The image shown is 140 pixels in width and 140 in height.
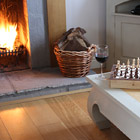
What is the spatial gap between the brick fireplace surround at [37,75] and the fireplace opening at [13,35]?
0.34 feet

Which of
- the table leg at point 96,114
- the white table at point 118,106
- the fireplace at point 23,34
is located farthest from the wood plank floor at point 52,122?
the fireplace at point 23,34

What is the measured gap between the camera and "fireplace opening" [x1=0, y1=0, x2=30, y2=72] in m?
3.30

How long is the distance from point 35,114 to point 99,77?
73cm

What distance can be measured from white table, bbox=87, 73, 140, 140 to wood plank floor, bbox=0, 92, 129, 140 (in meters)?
0.18

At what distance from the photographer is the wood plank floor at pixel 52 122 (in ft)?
7.16

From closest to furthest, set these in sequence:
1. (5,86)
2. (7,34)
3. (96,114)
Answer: (96,114) → (5,86) → (7,34)

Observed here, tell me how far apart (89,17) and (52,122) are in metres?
1.47

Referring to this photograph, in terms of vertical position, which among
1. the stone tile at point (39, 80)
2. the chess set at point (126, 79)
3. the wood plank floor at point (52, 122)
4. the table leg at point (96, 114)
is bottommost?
the wood plank floor at point (52, 122)

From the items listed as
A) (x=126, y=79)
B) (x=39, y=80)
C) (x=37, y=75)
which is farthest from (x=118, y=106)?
(x=37, y=75)

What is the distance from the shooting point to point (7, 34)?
11.1 feet

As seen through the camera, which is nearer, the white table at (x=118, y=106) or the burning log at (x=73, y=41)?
the white table at (x=118, y=106)

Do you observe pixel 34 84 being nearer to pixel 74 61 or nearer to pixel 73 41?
pixel 74 61

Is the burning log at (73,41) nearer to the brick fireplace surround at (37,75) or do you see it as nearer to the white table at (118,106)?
the brick fireplace surround at (37,75)

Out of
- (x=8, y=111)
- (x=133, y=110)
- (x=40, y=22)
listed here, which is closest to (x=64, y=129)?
(x=8, y=111)
